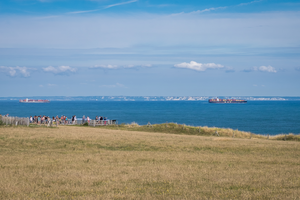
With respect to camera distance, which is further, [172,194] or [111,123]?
[111,123]

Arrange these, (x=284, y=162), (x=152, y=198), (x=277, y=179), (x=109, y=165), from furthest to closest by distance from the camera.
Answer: (x=284, y=162) < (x=109, y=165) < (x=277, y=179) < (x=152, y=198)

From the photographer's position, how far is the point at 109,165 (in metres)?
16.4

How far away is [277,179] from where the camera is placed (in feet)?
43.2

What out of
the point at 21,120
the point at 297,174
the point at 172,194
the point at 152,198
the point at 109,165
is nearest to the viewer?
the point at 152,198

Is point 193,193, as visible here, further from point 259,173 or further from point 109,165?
point 109,165

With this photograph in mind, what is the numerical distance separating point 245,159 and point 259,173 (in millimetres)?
4949

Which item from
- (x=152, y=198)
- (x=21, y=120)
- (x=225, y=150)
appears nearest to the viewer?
(x=152, y=198)

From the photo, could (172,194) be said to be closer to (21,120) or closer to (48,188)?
(48,188)

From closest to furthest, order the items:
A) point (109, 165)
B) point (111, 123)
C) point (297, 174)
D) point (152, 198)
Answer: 1. point (152, 198)
2. point (297, 174)
3. point (109, 165)
4. point (111, 123)

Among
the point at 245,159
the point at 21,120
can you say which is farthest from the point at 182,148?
the point at 21,120

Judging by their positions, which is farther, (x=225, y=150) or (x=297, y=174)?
(x=225, y=150)

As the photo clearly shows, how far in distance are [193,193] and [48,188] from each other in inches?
202

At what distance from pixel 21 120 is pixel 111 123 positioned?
671 inches

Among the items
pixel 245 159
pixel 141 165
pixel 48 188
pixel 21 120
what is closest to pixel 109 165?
pixel 141 165
